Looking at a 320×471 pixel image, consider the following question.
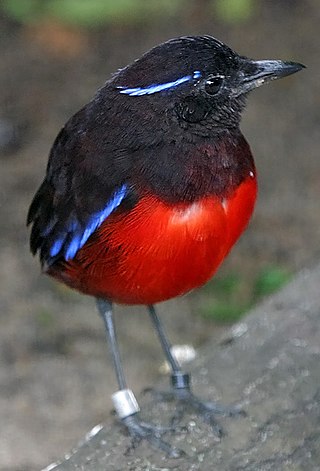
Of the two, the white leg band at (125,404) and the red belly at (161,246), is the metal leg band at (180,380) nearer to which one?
the white leg band at (125,404)

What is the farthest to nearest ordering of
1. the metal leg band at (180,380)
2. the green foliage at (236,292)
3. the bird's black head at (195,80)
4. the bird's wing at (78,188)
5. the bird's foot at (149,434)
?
1. the green foliage at (236,292)
2. the metal leg band at (180,380)
3. the bird's foot at (149,434)
4. the bird's wing at (78,188)
5. the bird's black head at (195,80)

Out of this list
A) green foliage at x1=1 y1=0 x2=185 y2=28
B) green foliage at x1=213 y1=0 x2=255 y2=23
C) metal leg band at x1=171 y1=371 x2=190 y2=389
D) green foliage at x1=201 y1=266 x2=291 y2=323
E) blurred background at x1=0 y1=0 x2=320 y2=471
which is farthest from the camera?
green foliage at x1=213 y1=0 x2=255 y2=23

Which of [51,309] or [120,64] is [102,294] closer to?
[51,309]

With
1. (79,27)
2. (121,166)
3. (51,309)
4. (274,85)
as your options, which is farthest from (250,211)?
(79,27)

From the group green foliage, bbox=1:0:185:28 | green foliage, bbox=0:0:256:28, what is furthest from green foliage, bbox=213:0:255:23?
green foliage, bbox=1:0:185:28

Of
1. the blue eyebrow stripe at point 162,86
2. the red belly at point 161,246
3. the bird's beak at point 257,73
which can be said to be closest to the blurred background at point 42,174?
the red belly at point 161,246

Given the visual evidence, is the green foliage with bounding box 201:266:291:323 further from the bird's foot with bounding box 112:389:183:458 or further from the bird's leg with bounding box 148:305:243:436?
the bird's foot with bounding box 112:389:183:458
